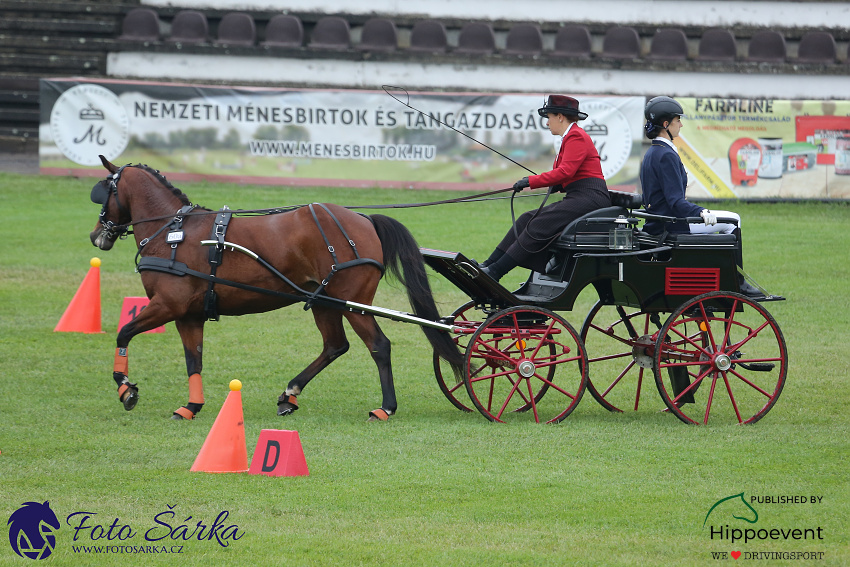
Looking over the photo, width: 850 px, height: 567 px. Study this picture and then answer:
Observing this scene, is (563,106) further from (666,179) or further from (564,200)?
(666,179)

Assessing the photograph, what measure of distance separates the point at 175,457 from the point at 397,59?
17.8 meters

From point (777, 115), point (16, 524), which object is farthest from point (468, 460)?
point (777, 115)

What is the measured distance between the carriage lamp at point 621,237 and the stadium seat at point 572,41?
1702cm

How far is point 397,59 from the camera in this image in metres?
23.5

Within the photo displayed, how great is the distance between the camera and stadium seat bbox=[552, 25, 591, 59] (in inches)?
950

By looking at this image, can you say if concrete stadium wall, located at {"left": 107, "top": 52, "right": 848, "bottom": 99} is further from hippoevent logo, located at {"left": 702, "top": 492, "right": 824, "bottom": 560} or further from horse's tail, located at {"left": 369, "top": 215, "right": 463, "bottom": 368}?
hippoevent logo, located at {"left": 702, "top": 492, "right": 824, "bottom": 560}

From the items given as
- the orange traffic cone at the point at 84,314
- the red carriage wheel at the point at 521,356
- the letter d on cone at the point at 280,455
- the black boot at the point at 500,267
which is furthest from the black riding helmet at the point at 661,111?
the orange traffic cone at the point at 84,314

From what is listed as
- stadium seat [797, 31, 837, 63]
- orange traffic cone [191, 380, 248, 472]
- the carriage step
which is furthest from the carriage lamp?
stadium seat [797, 31, 837, 63]

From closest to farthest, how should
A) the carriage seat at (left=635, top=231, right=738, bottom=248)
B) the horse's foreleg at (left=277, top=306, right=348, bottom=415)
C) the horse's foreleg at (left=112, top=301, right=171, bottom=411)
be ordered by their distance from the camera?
1. the carriage seat at (left=635, top=231, right=738, bottom=248)
2. the horse's foreleg at (left=112, top=301, right=171, bottom=411)
3. the horse's foreleg at (left=277, top=306, right=348, bottom=415)

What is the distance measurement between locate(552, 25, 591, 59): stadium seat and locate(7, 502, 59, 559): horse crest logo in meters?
20.1

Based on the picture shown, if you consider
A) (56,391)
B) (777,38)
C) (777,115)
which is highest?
(777,38)

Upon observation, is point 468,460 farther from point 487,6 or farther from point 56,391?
point 487,6

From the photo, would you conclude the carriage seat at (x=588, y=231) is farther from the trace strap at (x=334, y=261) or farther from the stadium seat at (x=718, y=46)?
the stadium seat at (x=718, y=46)

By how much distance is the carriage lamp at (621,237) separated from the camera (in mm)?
7734
